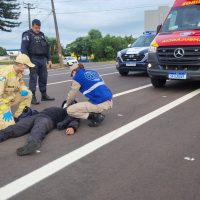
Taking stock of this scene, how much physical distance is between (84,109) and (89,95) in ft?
0.84

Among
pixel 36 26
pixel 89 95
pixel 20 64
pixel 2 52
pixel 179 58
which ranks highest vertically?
pixel 36 26

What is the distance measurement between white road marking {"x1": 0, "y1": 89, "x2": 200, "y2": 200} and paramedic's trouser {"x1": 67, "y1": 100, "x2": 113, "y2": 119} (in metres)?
0.47

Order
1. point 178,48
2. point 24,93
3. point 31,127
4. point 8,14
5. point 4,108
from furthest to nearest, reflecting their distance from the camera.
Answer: point 8,14 < point 178,48 < point 24,93 < point 4,108 < point 31,127

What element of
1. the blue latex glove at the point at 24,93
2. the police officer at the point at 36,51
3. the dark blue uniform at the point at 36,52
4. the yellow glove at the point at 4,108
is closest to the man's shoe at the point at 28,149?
the yellow glove at the point at 4,108

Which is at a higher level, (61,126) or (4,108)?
(4,108)

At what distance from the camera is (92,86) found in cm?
565

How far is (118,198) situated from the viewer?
3.26m

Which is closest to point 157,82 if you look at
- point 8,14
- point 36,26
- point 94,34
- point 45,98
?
point 45,98

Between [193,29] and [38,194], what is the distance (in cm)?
694

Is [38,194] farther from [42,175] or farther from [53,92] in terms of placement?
[53,92]

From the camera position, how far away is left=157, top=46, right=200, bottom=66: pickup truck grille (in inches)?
332

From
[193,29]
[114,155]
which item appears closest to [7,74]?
[114,155]

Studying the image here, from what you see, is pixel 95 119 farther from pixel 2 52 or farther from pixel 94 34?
pixel 2 52

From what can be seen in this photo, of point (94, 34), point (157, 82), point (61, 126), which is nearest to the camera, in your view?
point (61, 126)
